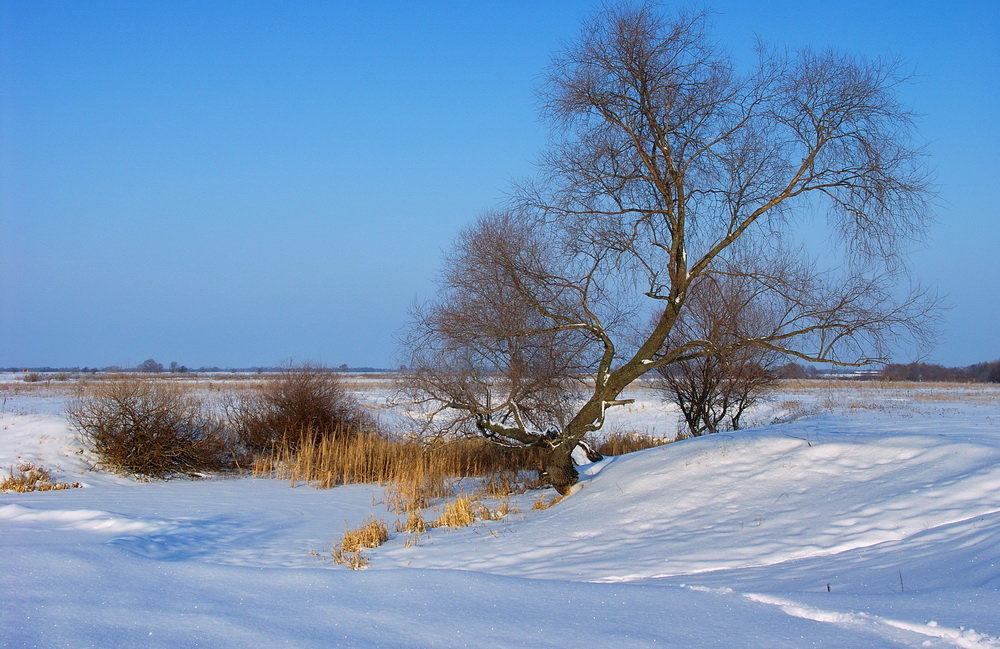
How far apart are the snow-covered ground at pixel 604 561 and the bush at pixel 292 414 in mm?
5383

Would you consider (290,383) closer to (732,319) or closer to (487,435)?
(487,435)

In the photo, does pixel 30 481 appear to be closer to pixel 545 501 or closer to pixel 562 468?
pixel 545 501

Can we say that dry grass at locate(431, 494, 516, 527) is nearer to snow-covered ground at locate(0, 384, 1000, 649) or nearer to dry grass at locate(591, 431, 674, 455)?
snow-covered ground at locate(0, 384, 1000, 649)

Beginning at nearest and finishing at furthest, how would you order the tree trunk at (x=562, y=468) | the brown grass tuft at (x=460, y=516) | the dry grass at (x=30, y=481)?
the brown grass tuft at (x=460, y=516) < the tree trunk at (x=562, y=468) < the dry grass at (x=30, y=481)

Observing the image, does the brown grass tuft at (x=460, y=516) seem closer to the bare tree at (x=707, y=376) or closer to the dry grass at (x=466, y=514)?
the dry grass at (x=466, y=514)

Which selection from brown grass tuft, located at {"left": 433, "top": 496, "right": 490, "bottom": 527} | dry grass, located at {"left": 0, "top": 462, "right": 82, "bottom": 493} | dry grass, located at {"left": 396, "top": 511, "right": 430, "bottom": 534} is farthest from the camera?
dry grass, located at {"left": 0, "top": 462, "right": 82, "bottom": 493}

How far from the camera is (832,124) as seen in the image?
10609 mm

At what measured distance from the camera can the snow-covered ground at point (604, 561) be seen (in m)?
4.18

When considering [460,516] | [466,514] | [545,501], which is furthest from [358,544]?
[545,501]

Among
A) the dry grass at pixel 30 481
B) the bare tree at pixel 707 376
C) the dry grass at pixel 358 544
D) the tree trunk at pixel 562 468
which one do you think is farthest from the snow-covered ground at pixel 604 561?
the bare tree at pixel 707 376

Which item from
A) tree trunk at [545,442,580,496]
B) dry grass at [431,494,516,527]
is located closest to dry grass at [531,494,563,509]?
tree trunk at [545,442,580,496]

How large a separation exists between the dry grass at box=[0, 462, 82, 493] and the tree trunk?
9.60m

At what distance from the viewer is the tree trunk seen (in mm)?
12695

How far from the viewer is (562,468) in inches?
501
